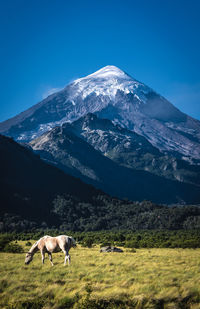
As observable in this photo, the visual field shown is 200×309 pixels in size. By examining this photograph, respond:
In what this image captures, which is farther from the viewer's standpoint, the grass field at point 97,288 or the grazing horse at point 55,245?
the grazing horse at point 55,245

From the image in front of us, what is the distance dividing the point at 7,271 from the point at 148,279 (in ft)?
34.7

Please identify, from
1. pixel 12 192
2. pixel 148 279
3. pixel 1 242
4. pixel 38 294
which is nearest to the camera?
pixel 38 294

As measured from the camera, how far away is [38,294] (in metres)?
14.7

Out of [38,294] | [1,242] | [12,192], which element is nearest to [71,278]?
[38,294]

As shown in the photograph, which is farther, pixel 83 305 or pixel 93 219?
pixel 93 219

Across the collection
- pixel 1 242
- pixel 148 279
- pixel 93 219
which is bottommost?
pixel 93 219

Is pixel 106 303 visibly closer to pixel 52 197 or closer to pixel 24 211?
pixel 24 211

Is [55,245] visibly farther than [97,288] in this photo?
Yes

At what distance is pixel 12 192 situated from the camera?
172 metres

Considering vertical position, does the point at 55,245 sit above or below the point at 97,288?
above

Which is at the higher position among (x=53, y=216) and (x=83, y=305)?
(x=83, y=305)

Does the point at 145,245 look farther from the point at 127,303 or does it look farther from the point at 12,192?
the point at 12,192

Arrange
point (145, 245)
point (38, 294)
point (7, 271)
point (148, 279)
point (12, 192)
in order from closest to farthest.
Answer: point (38, 294), point (148, 279), point (7, 271), point (145, 245), point (12, 192)

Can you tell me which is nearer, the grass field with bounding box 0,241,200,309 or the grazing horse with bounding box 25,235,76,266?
the grass field with bounding box 0,241,200,309
